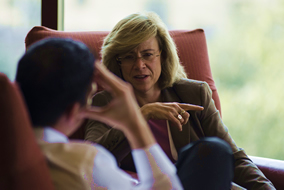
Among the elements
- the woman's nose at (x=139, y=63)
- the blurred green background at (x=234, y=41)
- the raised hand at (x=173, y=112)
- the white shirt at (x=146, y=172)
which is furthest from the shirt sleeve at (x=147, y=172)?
the blurred green background at (x=234, y=41)

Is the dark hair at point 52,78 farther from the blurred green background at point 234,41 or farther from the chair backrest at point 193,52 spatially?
the blurred green background at point 234,41

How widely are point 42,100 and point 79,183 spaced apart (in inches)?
6.0

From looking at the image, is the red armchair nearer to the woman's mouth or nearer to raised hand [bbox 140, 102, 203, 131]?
the woman's mouth

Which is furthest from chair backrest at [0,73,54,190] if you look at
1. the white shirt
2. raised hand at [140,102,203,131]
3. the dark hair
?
raised hand at [140,102,203,131]

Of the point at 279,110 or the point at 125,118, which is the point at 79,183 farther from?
the point at 279,110

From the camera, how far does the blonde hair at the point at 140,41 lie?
1441 mm

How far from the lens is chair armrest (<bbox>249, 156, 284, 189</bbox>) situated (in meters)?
1.45

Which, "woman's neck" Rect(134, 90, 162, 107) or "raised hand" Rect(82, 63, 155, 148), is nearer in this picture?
"raised hand" Rect(82, 63, 155, 148)

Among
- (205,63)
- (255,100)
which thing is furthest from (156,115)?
(255,100)

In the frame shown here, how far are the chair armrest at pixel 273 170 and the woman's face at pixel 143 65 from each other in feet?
2.02

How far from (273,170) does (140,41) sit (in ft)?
2.64

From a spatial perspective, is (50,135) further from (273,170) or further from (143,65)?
(273,170)

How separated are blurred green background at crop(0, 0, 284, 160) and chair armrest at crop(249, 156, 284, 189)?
94 centimetres

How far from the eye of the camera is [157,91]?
1.60 metres
